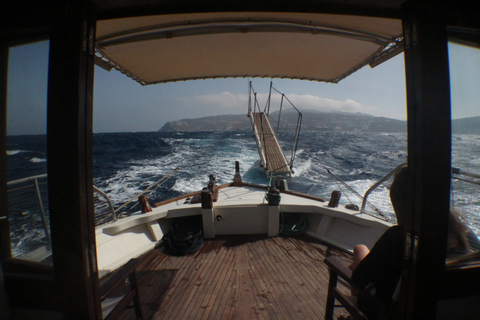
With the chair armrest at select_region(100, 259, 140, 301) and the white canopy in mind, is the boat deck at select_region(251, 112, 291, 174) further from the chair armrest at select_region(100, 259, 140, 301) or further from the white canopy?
the chair armrest at select_region(100, 259, 140, 301)

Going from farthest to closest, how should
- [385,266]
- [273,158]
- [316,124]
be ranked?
[316,124], [273,158], [385,266]

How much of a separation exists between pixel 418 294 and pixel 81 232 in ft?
4.67

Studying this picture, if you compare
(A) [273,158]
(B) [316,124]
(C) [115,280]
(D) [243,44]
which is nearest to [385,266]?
(C) [115,280]

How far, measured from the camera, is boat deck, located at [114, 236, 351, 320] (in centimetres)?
162

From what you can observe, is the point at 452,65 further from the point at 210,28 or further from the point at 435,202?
the point at 210,28

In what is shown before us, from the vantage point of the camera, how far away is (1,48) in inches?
36.0

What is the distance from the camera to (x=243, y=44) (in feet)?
6.78

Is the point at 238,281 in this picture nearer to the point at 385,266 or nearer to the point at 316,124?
the point at 385,266

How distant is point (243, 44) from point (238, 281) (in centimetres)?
228

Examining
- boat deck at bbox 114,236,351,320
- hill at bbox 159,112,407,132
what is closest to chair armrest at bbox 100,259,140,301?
boat deck at bbox 114,236,351,320

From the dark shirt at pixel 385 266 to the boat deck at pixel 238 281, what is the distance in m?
0.78

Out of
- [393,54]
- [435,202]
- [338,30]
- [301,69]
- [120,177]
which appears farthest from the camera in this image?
[120,177]

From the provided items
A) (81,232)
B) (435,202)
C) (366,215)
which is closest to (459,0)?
(435,202)

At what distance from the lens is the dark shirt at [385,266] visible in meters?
0.95
